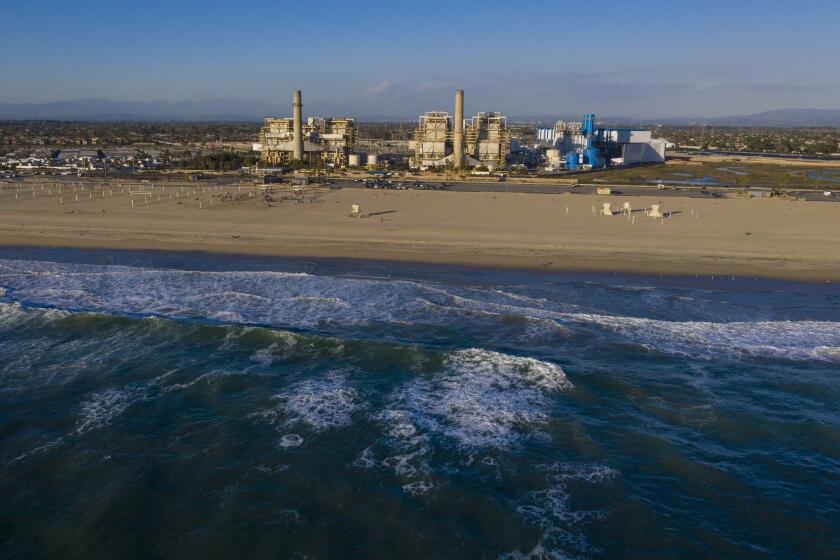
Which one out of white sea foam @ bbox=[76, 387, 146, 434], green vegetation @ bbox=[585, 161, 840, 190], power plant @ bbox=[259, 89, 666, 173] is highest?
power plant @ bbox=[259, 89, 666, 173]

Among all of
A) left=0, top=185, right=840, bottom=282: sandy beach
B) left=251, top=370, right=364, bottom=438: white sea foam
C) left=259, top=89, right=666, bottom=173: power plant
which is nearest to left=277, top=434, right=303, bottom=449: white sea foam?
left=251, top=370, right=364, bottom=438: white sea foam

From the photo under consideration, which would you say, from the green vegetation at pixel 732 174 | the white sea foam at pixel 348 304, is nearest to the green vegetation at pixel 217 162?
the green vegetation at pixel 732 174

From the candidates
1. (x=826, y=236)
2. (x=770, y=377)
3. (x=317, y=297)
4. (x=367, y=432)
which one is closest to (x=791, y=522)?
(x=770, y=377)

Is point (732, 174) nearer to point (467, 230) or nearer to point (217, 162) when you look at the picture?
point (467, 230)

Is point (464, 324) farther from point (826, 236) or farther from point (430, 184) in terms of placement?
point (430, 184)

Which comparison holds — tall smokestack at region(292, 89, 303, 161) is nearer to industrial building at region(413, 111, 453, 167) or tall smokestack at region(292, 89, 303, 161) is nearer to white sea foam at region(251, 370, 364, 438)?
industrial building at region(413, 111, 453, 167)

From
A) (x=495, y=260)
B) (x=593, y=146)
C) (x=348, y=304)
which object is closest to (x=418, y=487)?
(x=348, y=304)
